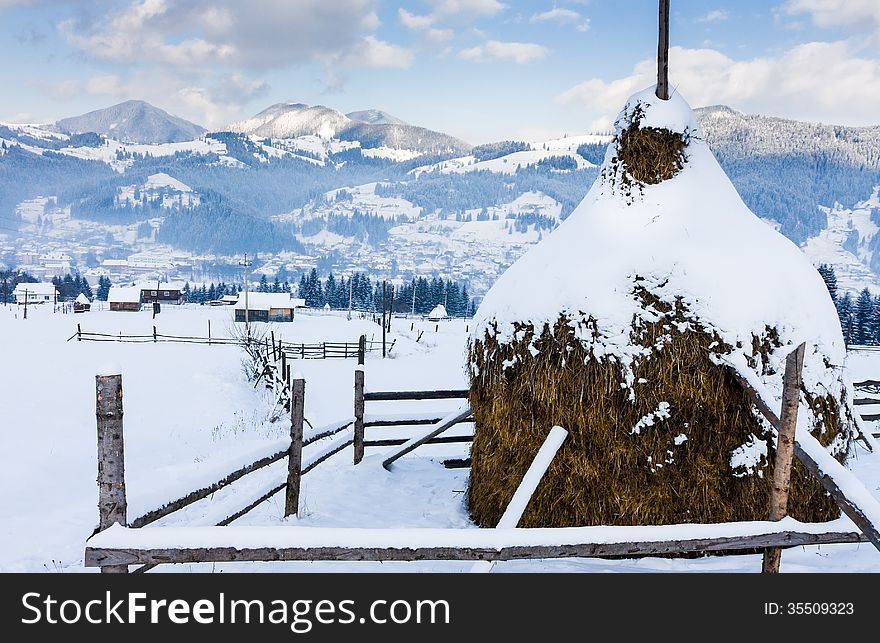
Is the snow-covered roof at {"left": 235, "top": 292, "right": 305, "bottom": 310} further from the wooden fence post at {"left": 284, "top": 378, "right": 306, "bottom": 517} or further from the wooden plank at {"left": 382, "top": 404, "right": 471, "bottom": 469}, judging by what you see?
the wooden fence post at {"left": 284, "top": 378, "right": 306, "bottom": 517}

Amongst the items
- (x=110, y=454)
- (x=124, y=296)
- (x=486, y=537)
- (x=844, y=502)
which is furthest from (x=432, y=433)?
(x=124, y=296)

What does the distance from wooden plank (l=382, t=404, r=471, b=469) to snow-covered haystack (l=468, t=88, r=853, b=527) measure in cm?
197

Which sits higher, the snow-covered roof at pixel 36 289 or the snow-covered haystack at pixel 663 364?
the snow-covered roof at pixel 36 289

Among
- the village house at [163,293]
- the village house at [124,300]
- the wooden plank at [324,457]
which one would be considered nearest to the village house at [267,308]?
the village house at [124,300]

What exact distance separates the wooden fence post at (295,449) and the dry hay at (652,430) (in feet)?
7.86

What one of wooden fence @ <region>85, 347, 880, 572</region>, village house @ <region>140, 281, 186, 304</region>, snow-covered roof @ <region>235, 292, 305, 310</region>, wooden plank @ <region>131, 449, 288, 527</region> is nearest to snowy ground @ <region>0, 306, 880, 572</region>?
wooden plank @ <region>131, 449, 288, 527</region>

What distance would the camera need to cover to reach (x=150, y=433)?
61.5 ft

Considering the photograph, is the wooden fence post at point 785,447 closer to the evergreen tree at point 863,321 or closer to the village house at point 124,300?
the evergreen tree at point 863,321

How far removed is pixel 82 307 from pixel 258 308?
24669 mm

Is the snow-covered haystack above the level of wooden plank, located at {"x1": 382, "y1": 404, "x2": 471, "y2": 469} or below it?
above

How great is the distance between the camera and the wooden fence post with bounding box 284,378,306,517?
19.5ft

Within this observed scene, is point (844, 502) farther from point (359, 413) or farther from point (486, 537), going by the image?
point (359, 413)

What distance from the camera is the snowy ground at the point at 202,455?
493cm
